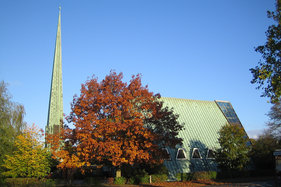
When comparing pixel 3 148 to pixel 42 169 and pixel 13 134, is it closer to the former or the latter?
pixel 13 134

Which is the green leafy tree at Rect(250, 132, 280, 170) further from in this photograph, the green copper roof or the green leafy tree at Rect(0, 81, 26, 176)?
the green leafy tree at Rect(0, 81, 26, 176)

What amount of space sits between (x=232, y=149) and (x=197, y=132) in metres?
8.91

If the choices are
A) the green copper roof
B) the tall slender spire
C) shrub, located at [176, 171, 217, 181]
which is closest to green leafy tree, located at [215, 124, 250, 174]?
shrub, located at [176, 171, 217, 181]

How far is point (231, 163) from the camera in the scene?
108 ft

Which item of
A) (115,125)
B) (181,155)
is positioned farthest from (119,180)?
(181,155)

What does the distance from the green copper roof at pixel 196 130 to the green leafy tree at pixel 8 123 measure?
63.9 feet

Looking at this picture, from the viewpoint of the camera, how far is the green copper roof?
34.8m

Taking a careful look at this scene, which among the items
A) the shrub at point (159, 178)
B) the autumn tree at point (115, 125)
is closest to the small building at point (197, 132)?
the shrub at point (159, 178)

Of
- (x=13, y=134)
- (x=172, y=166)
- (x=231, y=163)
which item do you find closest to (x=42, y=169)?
(x=13, y=134)

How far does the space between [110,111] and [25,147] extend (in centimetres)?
1103

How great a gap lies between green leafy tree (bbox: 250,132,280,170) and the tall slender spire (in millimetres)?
35064

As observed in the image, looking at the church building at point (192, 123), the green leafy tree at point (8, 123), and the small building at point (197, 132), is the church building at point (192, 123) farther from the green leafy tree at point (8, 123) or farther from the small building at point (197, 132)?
the green leafy tree at point (8, 123)

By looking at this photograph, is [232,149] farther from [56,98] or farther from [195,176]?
[56,98]

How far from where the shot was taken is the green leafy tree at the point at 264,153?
125 ft
